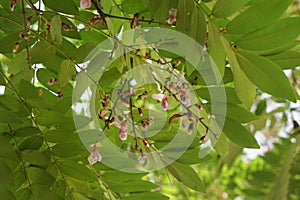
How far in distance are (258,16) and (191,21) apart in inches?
2.5

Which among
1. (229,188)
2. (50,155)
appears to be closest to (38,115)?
(50,155)

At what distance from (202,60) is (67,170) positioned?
21 cm

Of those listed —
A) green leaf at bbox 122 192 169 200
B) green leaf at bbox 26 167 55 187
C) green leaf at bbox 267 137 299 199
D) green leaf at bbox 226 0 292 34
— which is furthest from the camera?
green leaf at bbox 267 137 299 199

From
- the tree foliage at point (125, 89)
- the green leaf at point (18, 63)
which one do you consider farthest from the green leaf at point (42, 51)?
the green leaf at point (18, 63)

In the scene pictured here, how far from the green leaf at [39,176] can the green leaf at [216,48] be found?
0.23 metres

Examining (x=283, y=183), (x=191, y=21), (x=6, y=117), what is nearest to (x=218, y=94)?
(x=191, y=21)

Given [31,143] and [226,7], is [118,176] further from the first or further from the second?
[226,7]

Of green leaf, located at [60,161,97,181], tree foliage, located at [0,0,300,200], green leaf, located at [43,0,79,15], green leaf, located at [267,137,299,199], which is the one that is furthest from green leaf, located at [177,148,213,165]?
green leaf, located at [267,137,299,199]

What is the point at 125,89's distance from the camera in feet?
1.98

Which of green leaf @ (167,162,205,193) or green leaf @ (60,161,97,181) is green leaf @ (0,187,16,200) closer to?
green leaf @ (60,161,97,181)

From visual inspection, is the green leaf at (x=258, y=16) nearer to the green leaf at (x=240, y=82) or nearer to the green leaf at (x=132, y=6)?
the green leaf at (x=240, y=82)

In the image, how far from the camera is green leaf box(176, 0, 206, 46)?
507mm

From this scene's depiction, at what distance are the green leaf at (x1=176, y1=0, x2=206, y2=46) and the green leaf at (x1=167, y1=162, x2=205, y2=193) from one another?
202mm

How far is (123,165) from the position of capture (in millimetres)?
660
